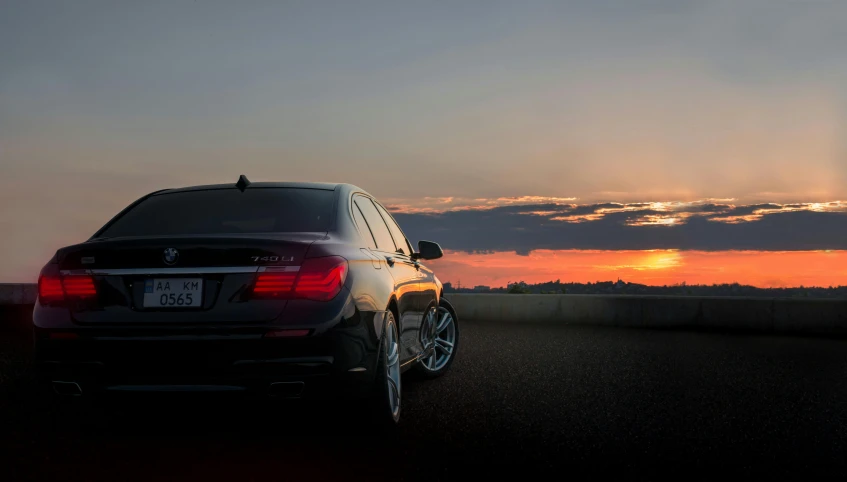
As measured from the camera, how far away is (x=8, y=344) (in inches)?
479

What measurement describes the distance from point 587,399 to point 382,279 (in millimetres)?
2416

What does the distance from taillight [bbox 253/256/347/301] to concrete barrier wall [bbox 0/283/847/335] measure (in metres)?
12.7

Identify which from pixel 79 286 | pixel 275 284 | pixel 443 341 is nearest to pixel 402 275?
pixel 275 284

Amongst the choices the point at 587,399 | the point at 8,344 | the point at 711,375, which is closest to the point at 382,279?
the point at 587,399

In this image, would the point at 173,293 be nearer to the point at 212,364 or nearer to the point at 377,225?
the point at 212,364

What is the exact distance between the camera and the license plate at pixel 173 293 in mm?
5059

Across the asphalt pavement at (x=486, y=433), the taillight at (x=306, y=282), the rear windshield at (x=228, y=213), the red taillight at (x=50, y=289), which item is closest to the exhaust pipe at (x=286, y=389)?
the asphalt pavement at (x=486, y=433)

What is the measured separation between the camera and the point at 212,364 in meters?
5.04

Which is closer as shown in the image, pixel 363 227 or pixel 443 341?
pixel 363 227

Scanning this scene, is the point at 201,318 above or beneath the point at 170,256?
beneath

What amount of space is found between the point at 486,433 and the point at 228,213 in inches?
85.7

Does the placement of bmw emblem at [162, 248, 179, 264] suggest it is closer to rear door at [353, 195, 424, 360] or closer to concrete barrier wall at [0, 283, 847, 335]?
rear door at [353, 195, 424, 360]

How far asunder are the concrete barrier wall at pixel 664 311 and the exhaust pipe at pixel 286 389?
12.8 meters

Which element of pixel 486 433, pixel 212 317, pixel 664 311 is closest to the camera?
pixel 212 317
